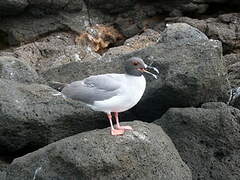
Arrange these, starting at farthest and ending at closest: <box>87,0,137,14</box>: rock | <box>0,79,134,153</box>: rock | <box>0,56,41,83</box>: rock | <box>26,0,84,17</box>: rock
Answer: <box>87,0,137,14</box>: rock, <box>26,0,84,17</box>: rock, <box>0,56,41,83</box>: rock, <box>0,79,134,153</box>: rock

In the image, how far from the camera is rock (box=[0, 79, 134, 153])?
30.0ft

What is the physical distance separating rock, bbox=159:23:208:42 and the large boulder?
885 mm

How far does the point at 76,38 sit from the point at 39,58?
1435 mm

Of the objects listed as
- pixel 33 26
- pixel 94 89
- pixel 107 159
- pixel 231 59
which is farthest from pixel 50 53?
pixel 107 159

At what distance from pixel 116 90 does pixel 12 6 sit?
6505 millimetres

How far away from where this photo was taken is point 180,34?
11883 millimetres

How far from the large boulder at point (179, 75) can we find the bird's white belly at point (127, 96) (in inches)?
77.1

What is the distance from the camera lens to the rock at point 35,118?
30.0ft

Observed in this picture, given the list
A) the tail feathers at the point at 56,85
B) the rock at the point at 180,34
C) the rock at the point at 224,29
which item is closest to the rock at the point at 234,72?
the rock at the point at 180,34

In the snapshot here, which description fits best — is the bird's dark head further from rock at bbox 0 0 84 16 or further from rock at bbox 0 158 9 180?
rock at bbox 0 0 84 16

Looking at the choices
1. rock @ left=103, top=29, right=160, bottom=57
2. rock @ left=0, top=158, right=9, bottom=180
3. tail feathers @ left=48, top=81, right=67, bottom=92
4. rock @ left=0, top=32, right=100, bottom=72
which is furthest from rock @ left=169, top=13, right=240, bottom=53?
rock @ left=0, top=158, right=9, bottom=180

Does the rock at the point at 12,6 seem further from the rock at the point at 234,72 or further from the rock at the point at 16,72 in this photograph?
the rock at the point at 234,72

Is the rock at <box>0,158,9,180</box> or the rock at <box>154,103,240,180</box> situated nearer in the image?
the rock at <box>0,158,9,180</box>

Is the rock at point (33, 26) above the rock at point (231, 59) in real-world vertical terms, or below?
above
